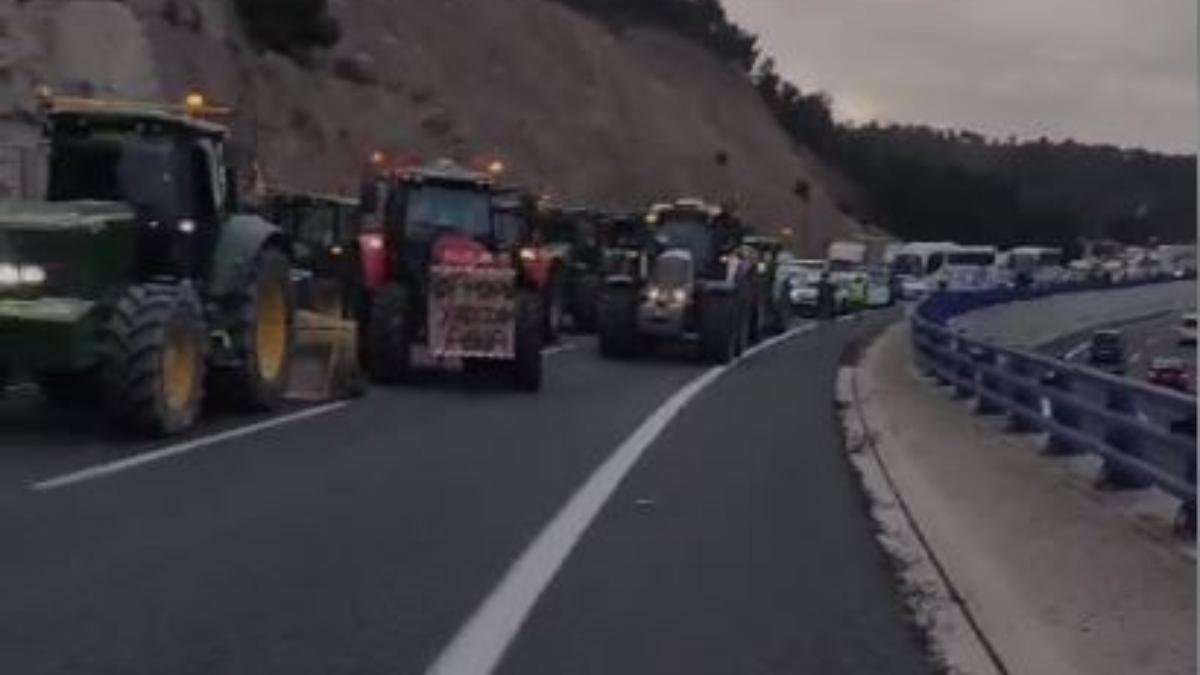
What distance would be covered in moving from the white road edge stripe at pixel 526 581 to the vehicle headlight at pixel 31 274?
4821 millimetres

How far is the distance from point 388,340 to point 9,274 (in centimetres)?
943

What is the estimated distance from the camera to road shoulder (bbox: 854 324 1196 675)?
10531 mm

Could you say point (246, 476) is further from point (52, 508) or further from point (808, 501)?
point (808, 501)

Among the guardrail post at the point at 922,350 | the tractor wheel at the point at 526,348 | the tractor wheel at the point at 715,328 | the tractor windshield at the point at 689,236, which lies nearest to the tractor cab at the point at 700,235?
the tractor windshield at the point at 689,236

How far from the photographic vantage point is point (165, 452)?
17953 millimetres

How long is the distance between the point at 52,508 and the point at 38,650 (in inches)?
181

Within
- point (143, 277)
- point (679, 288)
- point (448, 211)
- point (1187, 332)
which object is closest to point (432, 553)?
point (143, 277)

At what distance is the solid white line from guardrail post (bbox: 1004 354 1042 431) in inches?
275

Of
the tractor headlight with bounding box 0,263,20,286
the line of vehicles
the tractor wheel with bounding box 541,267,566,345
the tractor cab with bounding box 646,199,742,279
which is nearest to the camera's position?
the tractor headlight with bounding box 0,263,20,286

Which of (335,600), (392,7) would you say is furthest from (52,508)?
(392,7)

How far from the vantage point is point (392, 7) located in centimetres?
8362

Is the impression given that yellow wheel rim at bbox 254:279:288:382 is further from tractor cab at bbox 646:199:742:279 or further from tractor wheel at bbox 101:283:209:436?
tractor cab at bbox 646:199:742:279

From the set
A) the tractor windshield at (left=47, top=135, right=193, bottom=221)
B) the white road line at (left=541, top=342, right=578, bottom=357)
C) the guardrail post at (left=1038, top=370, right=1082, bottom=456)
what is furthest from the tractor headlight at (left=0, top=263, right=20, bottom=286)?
the white road line at (left=541, top=342, right=578, bottom=357)

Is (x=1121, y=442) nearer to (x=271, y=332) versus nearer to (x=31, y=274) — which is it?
(x=31, y=274)
